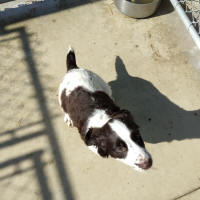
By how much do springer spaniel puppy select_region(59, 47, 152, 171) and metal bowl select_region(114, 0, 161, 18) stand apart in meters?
1.32

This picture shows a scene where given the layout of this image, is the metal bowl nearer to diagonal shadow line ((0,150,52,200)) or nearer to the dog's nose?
diagonal shadow line ((0,150,52,200))

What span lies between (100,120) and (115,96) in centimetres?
106

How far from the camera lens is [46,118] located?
3.93 meters

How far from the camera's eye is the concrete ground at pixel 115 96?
362cm

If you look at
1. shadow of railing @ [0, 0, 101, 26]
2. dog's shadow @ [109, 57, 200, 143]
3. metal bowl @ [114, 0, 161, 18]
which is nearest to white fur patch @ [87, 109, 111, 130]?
dog's shadow @ [109, 57, 200, 143]

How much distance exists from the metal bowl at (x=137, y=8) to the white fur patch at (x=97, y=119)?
185 centimetres

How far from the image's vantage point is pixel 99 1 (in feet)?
15.6

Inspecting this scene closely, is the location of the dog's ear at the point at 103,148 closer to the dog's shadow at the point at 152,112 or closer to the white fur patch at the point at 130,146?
the white fur patch at the point at 130,146

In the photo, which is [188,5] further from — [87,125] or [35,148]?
[35,148]

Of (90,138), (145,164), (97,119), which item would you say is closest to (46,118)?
(97,119)

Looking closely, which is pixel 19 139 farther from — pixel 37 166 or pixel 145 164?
pixel 145 164

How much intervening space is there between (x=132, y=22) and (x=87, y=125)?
2.06 m

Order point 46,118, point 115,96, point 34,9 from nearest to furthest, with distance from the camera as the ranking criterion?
point 46,118 → point 115,96 → point 34,9

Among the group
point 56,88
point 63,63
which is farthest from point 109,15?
point 56,88
